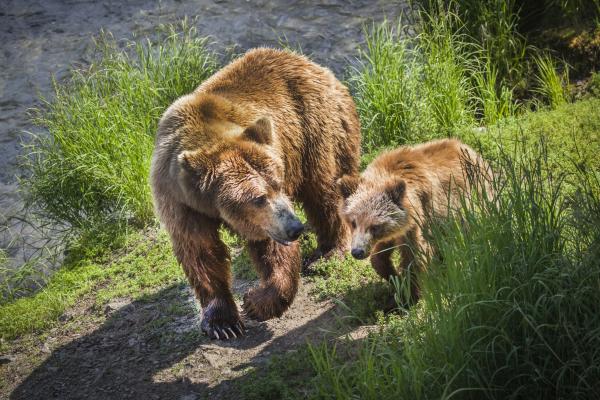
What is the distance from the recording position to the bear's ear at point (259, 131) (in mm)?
5570

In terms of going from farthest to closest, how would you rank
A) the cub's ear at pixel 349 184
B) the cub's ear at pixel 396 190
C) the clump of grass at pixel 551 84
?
the clump of grass at pixel 551 84
the cub's ear at pixel 349 184
the cub's ear at pixel 396 190

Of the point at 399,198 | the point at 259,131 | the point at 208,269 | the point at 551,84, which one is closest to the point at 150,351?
the point at 208,269

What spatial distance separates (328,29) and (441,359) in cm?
654

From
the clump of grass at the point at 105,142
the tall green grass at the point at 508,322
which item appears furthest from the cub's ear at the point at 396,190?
the clump of grass at the point at 105,142

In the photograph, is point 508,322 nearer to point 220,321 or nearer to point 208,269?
point 208,269

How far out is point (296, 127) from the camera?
658 centimetres

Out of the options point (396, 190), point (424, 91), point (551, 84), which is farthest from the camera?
point (551, 84)

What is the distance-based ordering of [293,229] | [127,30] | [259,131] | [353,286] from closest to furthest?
1. [293,229]
2. [259,131]
3. [353,286]
4. [127,30]

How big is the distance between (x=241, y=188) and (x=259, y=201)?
0.48ft

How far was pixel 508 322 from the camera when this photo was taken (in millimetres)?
3994

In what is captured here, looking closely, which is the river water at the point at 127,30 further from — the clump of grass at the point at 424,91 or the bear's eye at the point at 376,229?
the bear's eye at the point at 376,229

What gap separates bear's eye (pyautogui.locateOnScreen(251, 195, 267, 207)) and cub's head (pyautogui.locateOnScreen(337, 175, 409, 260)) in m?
0.67

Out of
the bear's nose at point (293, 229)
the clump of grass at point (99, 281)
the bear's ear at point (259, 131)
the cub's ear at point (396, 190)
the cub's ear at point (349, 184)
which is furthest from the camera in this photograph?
the clump of grass at point (99, 281)

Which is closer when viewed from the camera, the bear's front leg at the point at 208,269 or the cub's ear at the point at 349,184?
the bear's front leg at the point at 208,269
